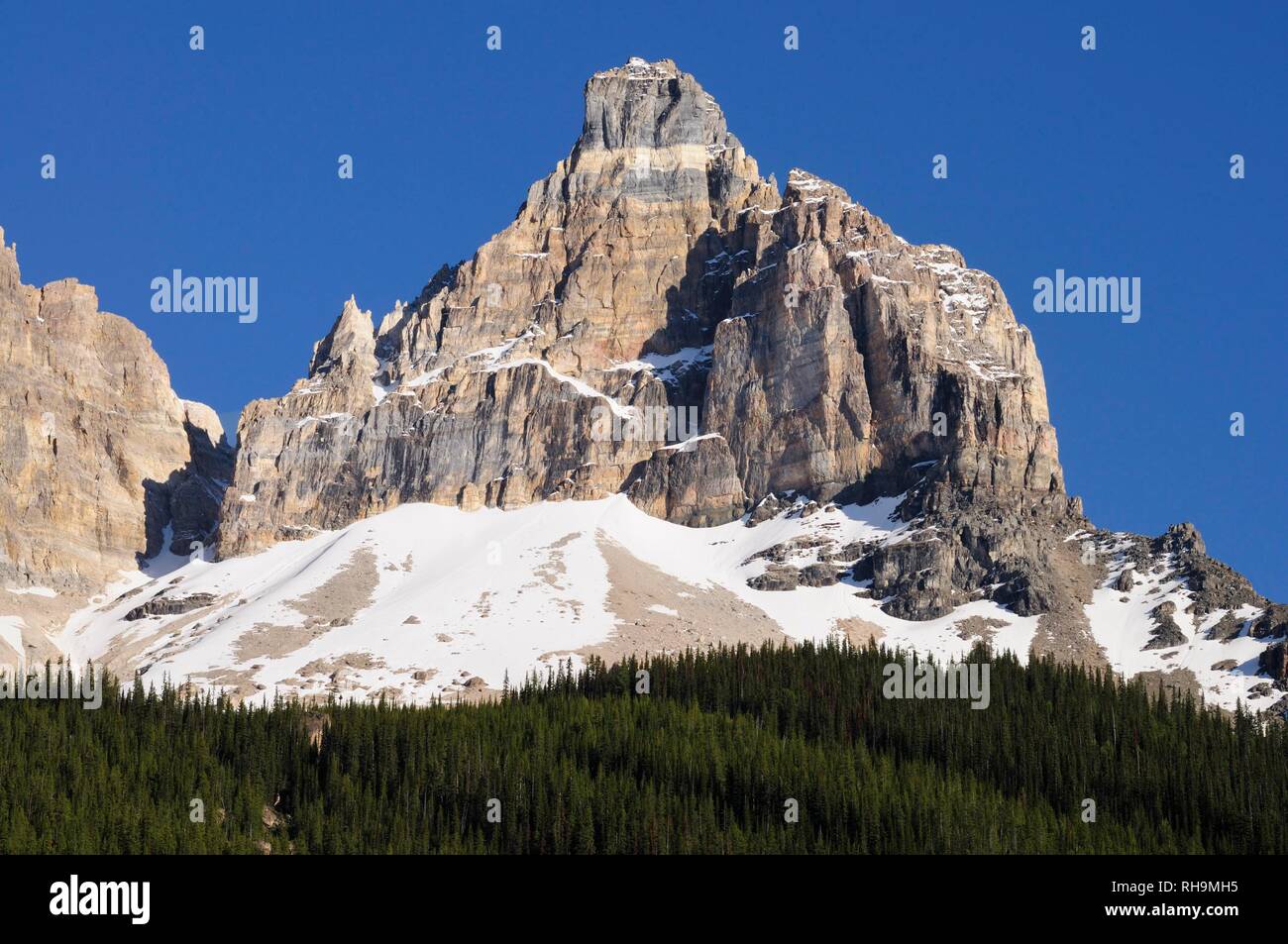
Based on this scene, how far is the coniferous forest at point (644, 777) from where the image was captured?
148 meters

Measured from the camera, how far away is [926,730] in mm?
178750

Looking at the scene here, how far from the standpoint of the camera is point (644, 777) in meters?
164

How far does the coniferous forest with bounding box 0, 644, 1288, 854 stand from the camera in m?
148

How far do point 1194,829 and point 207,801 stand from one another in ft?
251
